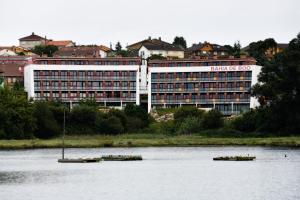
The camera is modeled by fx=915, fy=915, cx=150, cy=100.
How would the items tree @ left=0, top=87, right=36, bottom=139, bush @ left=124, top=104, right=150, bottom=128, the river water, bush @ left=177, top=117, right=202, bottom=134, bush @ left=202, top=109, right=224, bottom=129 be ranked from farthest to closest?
bush @ left=124, top=104, right=150, bottom=128, bush @ left=202, top=109, right=224, bottom=129, bush @ left=177, top=117, right=202, bottom=134, tree @ left=0, top=87, right=36, bottom=139, the river water

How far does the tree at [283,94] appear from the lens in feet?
563

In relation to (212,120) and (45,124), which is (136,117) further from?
Answer: (45,124)

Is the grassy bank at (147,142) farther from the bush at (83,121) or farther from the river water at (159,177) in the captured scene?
the bush at (83,121)

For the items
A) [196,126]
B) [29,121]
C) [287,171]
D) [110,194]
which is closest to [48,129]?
[29,121]

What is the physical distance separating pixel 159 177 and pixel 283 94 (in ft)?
241

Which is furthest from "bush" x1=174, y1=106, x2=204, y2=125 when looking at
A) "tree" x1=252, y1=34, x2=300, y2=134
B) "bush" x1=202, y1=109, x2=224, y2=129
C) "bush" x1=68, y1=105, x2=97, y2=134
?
"bush" x1=68, y1=105, x2=97, y2=134

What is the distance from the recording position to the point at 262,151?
5581 inches

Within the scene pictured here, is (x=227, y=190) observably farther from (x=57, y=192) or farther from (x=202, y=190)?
(x=57, y=192)

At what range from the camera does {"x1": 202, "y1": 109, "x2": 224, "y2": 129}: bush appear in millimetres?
178250

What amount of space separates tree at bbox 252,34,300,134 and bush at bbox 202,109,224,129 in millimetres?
8934

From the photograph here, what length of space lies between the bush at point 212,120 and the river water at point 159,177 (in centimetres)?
3257

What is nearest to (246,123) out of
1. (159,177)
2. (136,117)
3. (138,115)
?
(136,117)

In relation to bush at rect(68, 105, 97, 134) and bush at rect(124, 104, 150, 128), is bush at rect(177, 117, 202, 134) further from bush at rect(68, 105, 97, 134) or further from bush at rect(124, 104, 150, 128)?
bush at rect(68, 105, 97, 134)

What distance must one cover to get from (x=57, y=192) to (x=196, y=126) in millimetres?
87789
